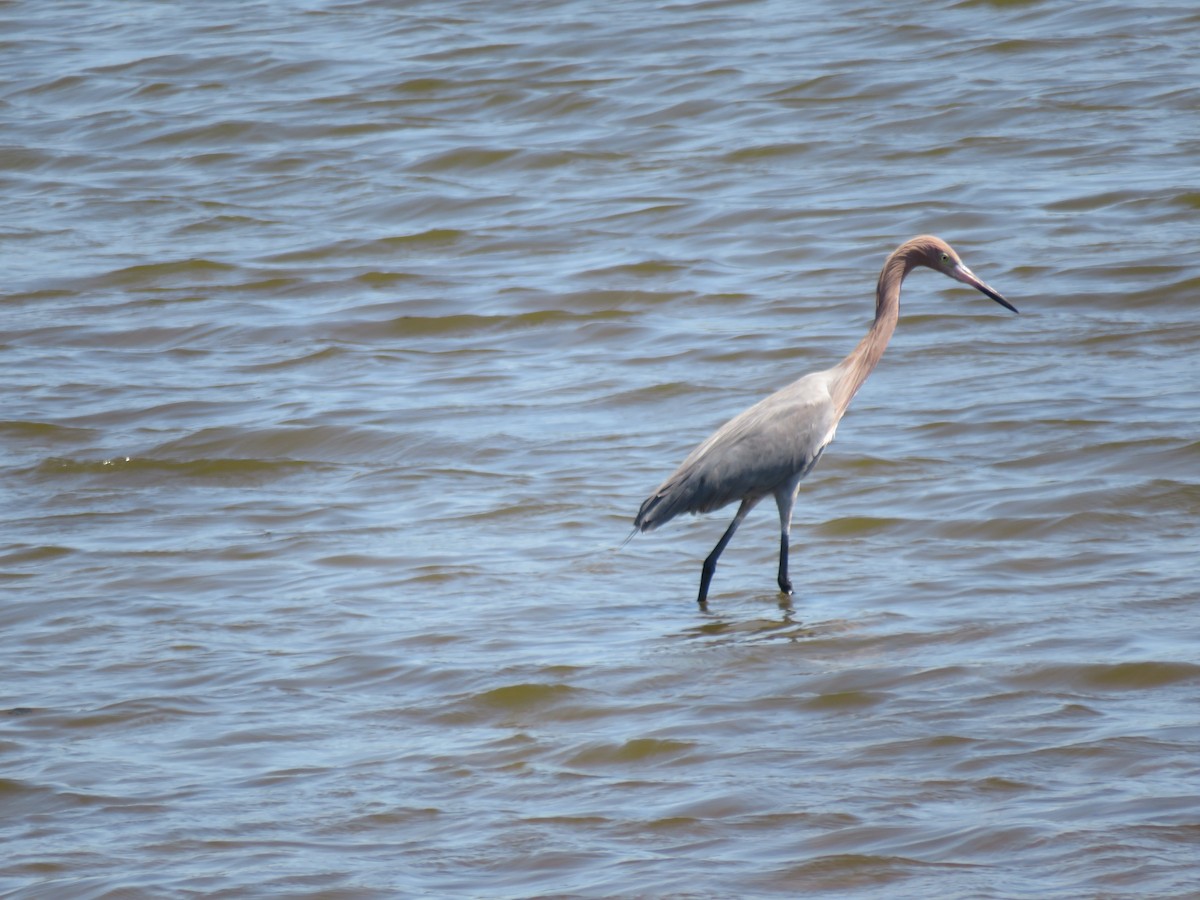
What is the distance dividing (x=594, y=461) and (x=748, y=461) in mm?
1948

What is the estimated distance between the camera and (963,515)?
27.1ft

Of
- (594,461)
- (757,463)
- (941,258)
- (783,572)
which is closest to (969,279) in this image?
(941,258)

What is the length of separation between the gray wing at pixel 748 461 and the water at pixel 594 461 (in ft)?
1.27

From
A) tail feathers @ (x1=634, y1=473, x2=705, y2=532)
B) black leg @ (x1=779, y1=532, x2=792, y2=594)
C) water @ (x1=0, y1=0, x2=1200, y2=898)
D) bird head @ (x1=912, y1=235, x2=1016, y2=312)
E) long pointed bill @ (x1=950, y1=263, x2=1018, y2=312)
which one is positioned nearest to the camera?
water @ (x1=0, y1=0, x2=1200, y2=898)

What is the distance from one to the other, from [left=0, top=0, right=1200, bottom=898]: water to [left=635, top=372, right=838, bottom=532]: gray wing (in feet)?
1.27

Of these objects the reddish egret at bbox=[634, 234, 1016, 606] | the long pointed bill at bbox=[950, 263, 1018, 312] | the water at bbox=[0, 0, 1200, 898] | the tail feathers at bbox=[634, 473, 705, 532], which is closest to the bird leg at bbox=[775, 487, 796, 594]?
the reddish egret at bbox=[634, 234, 1016, 606]

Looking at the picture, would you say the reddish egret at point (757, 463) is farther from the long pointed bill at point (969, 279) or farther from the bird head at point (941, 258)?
the bird head at point (941, 258)

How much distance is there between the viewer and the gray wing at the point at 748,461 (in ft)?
25.6

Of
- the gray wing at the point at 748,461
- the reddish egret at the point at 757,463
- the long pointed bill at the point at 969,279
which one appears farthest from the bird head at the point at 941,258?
the gray wing at the point at 748,461

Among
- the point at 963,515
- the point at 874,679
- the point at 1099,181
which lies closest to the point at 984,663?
the point at 874,679

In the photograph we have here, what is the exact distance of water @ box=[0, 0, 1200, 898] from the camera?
17.7 ft

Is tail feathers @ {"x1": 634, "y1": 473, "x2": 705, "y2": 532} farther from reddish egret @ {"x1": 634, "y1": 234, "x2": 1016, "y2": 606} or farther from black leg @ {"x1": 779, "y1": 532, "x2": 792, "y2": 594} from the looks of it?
black leg @ {"x1": 779, "y1": 532, "x2": 792, "y2": 594}

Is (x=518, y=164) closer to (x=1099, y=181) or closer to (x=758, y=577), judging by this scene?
(x=1099, y=181)

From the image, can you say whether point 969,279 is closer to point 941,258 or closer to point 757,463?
point 941,258
